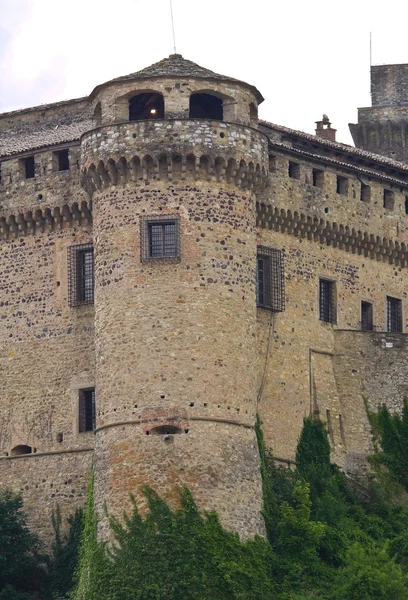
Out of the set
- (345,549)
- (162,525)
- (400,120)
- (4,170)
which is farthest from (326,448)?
(400,120)

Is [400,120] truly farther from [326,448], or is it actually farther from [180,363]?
[180,363]

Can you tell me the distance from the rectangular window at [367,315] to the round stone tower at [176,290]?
6.97m

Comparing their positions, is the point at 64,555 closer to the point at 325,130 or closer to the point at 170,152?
the point at 170,152

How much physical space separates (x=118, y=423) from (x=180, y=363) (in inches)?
85.6

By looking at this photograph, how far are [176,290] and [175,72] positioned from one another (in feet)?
19.7

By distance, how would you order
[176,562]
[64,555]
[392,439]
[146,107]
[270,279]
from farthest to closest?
[392,439] → [270,279] → [146,107] → [64,555] → [176,562]

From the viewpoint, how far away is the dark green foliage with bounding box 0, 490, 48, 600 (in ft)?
178

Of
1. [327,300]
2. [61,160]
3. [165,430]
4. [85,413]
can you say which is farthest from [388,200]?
[165,430]

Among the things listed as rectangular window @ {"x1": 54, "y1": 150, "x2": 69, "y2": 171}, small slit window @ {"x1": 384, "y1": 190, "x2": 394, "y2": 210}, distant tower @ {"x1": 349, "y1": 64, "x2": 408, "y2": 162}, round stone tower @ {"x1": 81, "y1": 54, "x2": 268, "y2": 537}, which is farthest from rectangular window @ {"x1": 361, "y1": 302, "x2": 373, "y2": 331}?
distant tower @ {"x1": 349, "y1": 64, "x2": 408, "y2": 162}

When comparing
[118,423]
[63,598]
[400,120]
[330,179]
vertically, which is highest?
[400,120]

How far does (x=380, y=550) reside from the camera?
2103 inches

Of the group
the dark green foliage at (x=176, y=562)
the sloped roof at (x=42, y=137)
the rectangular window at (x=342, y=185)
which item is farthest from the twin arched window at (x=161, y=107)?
the dark green foliage at (x=176, y=562)

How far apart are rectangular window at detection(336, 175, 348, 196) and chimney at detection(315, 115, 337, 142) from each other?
7.75 m

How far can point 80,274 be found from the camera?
187 feet
